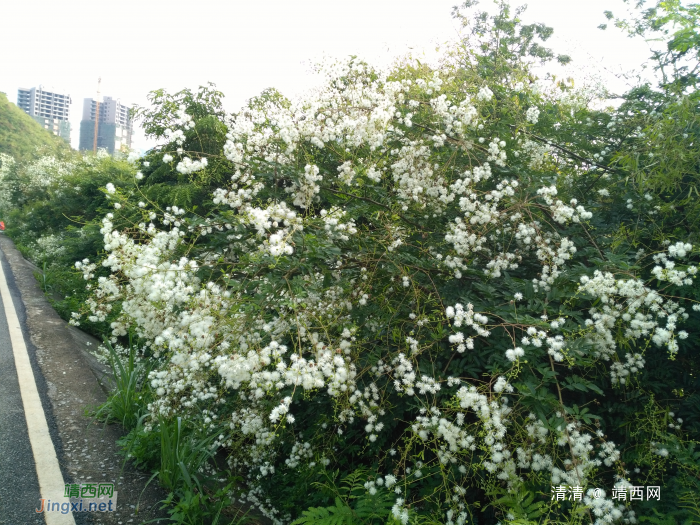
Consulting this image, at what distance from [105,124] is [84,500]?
289 ft

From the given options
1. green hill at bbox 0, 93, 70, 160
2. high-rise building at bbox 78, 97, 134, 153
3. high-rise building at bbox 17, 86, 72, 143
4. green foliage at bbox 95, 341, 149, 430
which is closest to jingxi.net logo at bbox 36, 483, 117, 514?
green foliage at bbox 95, 341, 149, 430

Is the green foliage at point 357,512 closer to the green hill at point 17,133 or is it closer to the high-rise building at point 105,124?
the green hill at point 17,133

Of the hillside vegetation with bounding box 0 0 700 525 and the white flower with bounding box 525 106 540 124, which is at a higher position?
the white flower with bounding box 525 106 540 124

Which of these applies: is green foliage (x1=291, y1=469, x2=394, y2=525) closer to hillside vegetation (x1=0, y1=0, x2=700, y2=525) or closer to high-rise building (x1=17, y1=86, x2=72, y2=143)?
hillside vegetation (x1=0, y1=0, x2=700, y2=525)

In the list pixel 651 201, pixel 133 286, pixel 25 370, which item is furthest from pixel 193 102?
pixel 651 201

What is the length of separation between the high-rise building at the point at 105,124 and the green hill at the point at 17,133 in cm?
Result: 1481

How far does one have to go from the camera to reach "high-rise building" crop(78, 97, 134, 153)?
7106 centimetres

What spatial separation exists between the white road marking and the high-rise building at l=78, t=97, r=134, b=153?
70289 mm

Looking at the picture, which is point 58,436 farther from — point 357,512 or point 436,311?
point 436,311

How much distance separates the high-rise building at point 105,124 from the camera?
71.1m

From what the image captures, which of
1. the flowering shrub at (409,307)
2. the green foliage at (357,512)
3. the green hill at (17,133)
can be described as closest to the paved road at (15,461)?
the flowering shrub at (409,307)

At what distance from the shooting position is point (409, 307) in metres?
3.91

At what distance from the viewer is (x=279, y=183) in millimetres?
4551

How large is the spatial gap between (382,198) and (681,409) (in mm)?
3036
